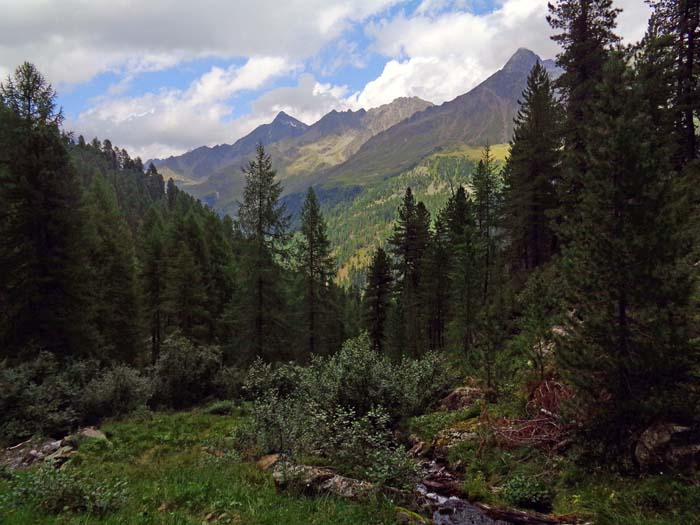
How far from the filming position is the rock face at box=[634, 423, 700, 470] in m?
8.02

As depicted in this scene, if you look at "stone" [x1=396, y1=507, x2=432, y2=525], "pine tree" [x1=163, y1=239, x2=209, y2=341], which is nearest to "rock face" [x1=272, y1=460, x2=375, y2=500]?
"stone" [x1=396, y1=507, x2=432, y2=525]

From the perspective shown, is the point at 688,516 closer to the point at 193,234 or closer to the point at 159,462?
the point at 159,462

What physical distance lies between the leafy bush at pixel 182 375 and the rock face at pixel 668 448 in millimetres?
19165

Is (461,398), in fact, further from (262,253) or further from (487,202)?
(487,202)

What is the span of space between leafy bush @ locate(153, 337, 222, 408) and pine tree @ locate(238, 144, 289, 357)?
6.08m

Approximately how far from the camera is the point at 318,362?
17.4 meters

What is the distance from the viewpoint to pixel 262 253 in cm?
2786

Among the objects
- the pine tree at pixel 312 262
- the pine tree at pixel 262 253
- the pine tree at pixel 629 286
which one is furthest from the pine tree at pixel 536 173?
the pine tree at pixel 629 286

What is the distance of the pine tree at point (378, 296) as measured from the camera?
36531 mm

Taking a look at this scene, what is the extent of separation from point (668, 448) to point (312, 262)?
28.3 metres

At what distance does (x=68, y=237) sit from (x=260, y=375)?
12.3 metres

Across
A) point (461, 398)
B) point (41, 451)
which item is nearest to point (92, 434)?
point (41, 451)

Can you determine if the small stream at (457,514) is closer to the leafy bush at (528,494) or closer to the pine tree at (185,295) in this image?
the leafy bush at (528,494)

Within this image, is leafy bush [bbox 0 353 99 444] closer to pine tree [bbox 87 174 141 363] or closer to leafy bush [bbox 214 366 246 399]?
leafy bush [bbox 214 366 246 399]
